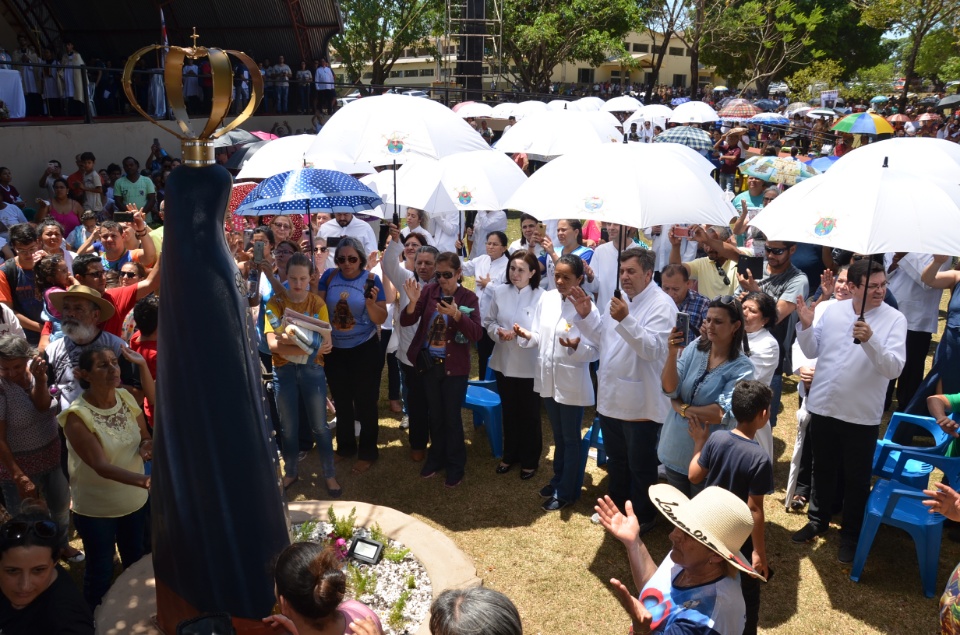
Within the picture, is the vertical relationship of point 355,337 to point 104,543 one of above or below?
above

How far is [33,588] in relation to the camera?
3.04 m

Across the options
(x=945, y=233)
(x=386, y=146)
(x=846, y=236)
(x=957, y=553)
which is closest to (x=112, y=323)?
(x=386, y=146)

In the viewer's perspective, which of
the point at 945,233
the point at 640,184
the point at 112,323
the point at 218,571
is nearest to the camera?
the point at 218,571

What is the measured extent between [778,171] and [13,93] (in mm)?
12464

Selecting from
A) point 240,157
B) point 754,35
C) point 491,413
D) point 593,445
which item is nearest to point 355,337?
point 491,413

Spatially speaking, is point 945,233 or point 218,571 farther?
point 945,233

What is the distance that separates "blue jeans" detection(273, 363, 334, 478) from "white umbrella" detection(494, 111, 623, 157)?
600 cm

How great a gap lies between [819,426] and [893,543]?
107 cm

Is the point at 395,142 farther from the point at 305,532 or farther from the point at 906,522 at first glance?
the point at 906,522

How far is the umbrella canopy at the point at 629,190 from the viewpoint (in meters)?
5.16

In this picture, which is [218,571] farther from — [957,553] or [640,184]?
[957,553]

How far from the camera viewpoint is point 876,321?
16.1 ft

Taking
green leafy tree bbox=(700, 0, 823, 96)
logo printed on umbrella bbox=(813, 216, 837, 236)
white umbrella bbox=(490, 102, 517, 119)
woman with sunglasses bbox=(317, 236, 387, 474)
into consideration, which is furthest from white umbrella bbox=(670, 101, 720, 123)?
green leafy tree bbox=(700, 0, 823, 96)

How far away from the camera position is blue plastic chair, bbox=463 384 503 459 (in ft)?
22.2
